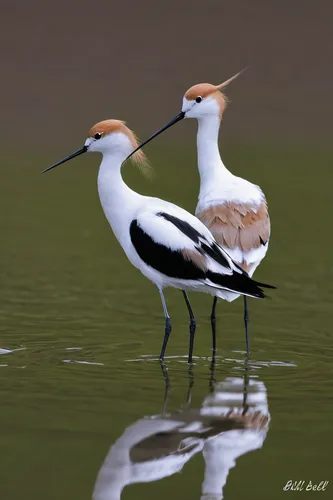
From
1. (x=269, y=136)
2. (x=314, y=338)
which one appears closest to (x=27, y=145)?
(x=269, y=136)

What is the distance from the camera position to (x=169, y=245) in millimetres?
7250

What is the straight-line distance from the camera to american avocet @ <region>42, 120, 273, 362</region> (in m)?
7.24

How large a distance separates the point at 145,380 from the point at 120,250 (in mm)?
4751

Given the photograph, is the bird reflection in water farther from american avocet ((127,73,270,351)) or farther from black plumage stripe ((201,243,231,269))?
american avocet ((127,73,270,351))

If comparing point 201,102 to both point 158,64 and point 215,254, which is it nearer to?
point 215,254

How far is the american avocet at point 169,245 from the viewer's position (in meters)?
7.24

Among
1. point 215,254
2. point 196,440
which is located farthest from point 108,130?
point 196,440

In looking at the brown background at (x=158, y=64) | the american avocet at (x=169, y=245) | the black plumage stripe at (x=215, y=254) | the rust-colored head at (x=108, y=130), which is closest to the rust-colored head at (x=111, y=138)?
the rust-colored head at (x=108, y=130)

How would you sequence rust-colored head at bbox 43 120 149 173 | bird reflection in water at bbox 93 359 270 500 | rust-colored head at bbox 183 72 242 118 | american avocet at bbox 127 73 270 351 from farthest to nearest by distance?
Result: rust-colored head at bbox 183 72 242 118 → american avocet at bbox 127 73 270 351 → rust-colored head at bbox 43 120 149 173 → bird reflection in water at bbox 93 359 270 500

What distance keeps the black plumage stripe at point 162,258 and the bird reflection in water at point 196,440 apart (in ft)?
2.57

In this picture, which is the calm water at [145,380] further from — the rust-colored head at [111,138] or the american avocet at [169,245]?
the rust-colored head at [111,138]

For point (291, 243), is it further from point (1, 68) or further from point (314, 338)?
point (1, 68)
